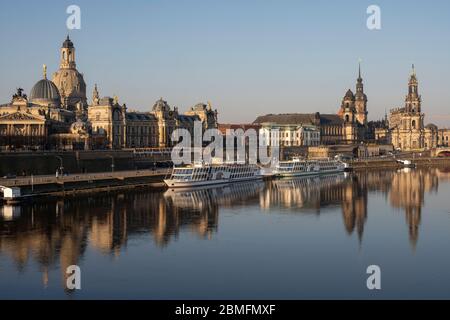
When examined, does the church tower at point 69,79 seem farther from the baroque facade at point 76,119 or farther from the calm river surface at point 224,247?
the calm river surface at point 224,247

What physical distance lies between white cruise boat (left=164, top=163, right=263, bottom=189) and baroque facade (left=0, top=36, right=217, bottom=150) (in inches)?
672

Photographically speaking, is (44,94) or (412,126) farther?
(412,126)

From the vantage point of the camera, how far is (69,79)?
3991 inches

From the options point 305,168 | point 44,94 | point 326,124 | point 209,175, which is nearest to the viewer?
point 209,175

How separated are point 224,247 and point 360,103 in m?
110

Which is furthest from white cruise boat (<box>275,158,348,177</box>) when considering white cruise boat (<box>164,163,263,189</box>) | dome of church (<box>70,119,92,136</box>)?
dome of church (<box>70,119,92,136</box>)

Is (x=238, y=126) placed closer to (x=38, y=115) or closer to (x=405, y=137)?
(x=405, y=137)

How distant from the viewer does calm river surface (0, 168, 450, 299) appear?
23.8 metres

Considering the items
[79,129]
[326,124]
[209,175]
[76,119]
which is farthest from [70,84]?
[326,124]

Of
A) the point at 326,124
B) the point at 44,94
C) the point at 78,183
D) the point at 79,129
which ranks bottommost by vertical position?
the point at 78,183

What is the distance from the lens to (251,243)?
32.0m

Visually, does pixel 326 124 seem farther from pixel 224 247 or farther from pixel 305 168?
pixel 224 247

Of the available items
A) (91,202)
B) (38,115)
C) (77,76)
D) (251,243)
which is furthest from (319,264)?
(77,76)

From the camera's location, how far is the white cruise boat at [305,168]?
244ft
